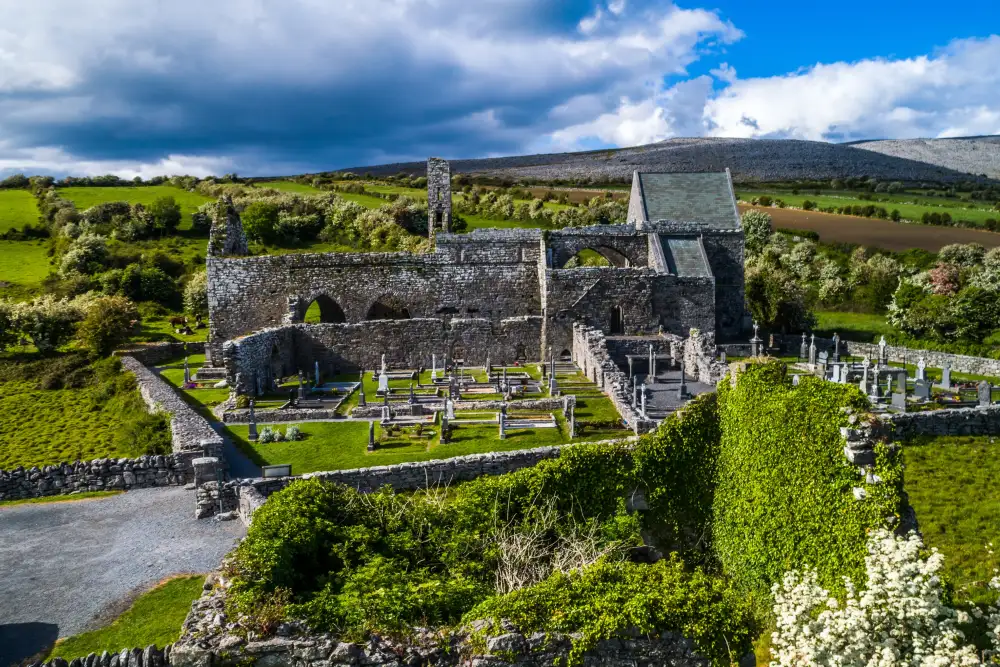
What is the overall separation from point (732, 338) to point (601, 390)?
557 inches

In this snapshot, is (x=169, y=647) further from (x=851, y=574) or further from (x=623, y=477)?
(x=851, y=574)

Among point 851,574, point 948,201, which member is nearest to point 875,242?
point 948,201

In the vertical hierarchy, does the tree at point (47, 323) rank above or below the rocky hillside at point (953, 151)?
below

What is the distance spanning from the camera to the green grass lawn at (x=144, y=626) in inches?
386

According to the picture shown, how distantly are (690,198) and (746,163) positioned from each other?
63.9 meters

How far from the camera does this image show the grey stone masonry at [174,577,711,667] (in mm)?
7848

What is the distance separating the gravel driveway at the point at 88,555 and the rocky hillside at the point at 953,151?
379 feet

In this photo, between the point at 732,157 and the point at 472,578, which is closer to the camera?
the point at 472,578

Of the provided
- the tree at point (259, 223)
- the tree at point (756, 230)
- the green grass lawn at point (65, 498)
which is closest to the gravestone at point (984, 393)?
the green grass lawn at point (65, 498)

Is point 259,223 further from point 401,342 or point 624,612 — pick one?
point 624,612

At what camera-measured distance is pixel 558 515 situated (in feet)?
38.9

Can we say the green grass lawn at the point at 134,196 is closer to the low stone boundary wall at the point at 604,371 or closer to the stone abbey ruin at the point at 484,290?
the stone abbey ruin at the point at 484,290

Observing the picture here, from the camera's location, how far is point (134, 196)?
79188mm

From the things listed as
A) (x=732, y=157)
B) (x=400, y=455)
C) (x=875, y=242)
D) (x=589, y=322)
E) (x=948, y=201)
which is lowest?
(x=400, y=455)
